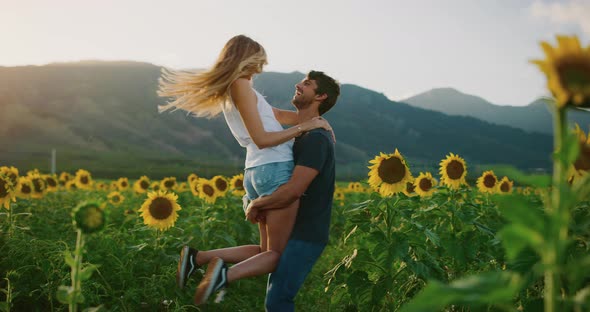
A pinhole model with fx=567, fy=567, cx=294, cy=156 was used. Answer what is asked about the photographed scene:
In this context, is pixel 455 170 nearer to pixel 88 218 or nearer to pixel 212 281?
pixel 212 281

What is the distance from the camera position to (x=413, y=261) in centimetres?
408

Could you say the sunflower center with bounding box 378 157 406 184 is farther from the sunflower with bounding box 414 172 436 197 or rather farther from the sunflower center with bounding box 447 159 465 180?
the sunflower with bounding box 414 172 436 197

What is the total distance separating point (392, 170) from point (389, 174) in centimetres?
5

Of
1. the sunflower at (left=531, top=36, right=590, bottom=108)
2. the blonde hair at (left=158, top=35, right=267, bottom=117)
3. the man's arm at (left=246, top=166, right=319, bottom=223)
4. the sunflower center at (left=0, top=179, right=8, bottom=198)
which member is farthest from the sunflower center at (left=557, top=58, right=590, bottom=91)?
the sunflower center at (left=0, top=179, right=8, bottom=198)

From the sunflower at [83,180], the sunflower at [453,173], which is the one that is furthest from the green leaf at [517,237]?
the sunflower at [83,180]

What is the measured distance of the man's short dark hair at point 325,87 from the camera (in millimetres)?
4277

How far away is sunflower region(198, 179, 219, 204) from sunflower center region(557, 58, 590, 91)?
6.40 meters

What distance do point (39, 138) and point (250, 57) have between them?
362 feet

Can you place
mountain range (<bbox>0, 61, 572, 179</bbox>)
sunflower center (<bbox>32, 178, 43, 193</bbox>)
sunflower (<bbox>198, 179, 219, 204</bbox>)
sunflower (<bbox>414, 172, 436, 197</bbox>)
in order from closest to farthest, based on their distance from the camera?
sunflower (<bbox>414, 172, 436, 197</bbox>) → sunflower (<bbox>198, 179, 219, 204</bbox>) → sunflower center (<bbox>32, 178, 43, 193</bbox>) → mountain range (<bbox>0, 61, 572, 179</bbox>)

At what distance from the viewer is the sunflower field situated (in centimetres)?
124

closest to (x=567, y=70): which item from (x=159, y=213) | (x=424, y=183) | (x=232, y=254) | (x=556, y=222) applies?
(x=556, y=222)

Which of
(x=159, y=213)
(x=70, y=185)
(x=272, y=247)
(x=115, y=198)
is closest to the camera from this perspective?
(x=272, y=247)

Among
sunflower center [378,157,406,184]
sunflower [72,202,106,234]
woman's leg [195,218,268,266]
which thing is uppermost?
sunflower center [378,157,406,184]

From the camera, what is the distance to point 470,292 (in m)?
1.20
